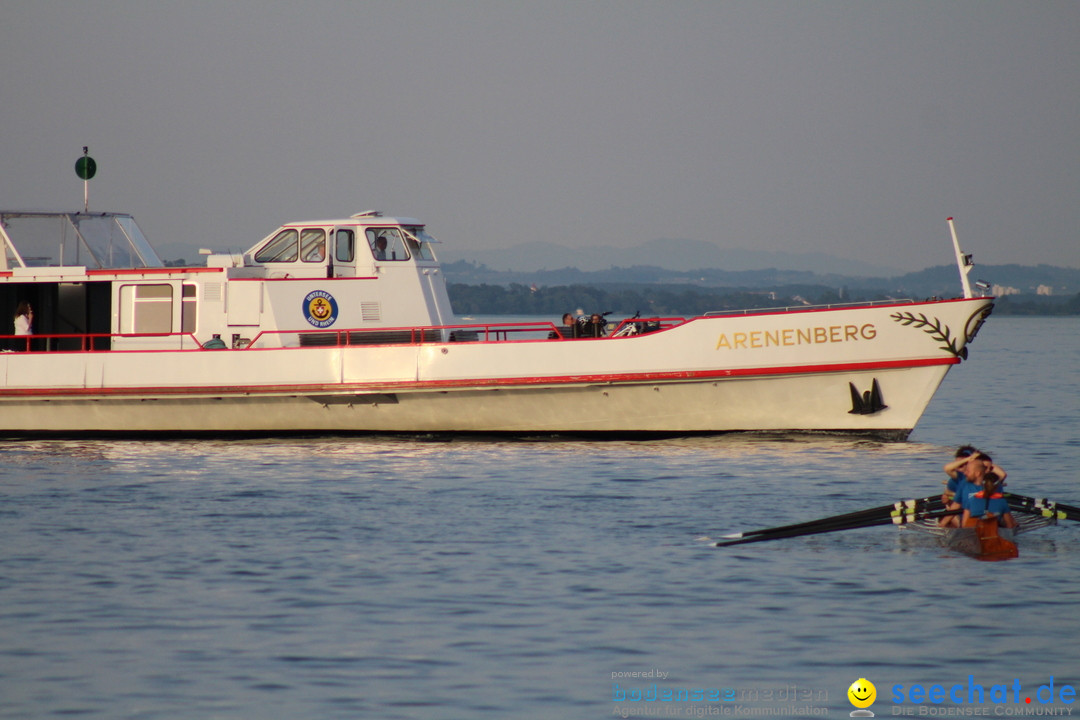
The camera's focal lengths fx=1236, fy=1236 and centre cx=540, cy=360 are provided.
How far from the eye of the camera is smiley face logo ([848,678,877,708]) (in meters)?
9.55

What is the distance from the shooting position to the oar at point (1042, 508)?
14383mm

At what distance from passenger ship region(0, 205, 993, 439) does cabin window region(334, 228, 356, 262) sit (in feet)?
0.09

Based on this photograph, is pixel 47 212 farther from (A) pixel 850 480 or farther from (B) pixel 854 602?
(B) pixel 854 602

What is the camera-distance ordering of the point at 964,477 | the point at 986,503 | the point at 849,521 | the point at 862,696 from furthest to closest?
the point at 849,521
the point at 964,477
the point at 986,503
the point at 862,696

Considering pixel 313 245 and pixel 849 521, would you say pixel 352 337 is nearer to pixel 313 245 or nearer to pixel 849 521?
pixel 313 245

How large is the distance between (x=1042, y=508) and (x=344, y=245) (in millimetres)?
13890

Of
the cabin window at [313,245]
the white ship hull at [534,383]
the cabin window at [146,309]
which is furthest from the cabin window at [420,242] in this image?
the cabin window at [146,309]

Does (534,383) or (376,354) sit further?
(376,354)

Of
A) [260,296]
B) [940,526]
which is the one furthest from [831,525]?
→ [260,296]

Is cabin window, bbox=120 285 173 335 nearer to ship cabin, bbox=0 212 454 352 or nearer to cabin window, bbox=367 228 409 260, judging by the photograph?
ship cabin, bbox=0 212 454 352

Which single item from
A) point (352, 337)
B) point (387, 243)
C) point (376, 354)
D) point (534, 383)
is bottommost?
point (534, 383)

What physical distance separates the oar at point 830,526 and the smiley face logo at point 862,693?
4.57 metres

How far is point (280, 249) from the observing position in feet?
78.5

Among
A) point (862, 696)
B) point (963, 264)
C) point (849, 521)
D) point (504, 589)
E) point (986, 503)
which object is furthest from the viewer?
point (963, 264)
